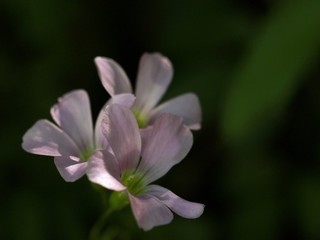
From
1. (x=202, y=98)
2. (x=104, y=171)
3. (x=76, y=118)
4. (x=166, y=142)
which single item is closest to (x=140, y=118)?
(x=76, y=118)

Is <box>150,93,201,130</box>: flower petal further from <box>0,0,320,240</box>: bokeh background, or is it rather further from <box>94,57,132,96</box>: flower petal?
<box>0,0,320,240</box>: bokeh background

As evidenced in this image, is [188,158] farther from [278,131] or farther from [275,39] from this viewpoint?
[275,39]

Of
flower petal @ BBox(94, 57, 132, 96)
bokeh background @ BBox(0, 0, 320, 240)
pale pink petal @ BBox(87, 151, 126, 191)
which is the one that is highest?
flower petal @ BBox(94, 57, 132, 96)

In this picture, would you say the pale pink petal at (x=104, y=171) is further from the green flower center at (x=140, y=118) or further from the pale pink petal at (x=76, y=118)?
the green flower center at (x=140, y=118)

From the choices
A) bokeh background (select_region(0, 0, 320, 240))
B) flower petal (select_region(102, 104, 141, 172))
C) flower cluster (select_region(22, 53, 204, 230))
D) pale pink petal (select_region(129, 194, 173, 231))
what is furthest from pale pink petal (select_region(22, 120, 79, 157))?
bokeh background (select_region(0, 0, 320, 240))

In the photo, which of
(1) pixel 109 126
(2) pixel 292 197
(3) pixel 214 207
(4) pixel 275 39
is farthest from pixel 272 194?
(1) pixel 109 126

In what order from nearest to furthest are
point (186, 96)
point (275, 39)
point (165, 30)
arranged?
1. point (186, 96)
2. point (275, 39)
3. point (165, 30)
